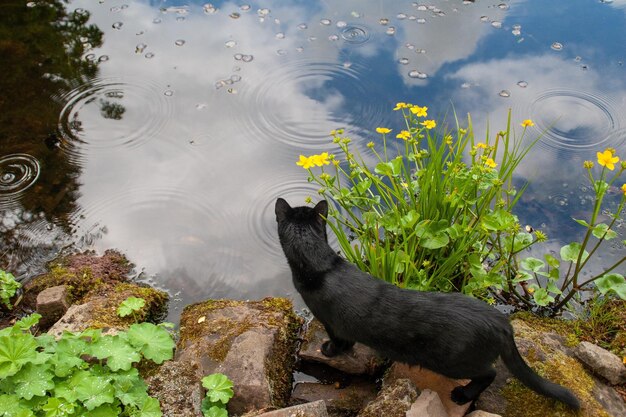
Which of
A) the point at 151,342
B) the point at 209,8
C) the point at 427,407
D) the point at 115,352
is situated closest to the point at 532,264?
the point at 427,407

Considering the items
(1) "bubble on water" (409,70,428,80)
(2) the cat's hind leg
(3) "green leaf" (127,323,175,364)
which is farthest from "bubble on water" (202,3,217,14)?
(2) the cat's hind leg

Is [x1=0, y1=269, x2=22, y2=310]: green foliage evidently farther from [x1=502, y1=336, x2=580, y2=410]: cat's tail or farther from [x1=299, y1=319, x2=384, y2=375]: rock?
[x1=502, y1=336, x2=580, y2=410]: cat's tail

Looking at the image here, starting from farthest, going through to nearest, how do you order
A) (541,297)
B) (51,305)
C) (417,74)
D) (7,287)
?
(417,74), (7,287), (51,305), (541,297)

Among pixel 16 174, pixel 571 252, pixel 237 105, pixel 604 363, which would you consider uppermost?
pixel 237 105

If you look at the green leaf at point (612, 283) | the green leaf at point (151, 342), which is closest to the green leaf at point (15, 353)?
the green leaf at point (151, 342)

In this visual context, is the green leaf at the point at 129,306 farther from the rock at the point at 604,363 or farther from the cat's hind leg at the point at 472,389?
the rock at the point at 604,363

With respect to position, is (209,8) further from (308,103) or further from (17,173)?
(17,173)

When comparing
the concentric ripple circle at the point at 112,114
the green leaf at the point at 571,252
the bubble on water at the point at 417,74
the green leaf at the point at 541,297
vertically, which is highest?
the bubble on water at the point at 417,74

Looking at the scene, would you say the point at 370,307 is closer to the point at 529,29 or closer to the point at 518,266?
the point at 518,266

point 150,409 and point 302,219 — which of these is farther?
point 302,219

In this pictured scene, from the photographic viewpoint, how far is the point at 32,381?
8.20ft

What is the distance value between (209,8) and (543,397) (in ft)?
16.0

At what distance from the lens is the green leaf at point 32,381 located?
8.05ft

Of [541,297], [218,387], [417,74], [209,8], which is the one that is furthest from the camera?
[209,8]
